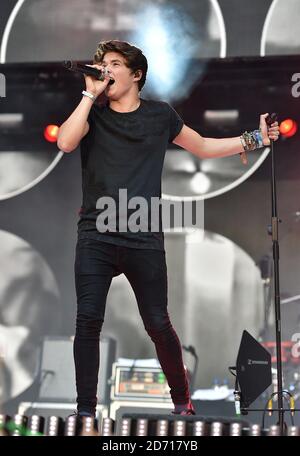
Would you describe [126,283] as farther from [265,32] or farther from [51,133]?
[265,32]

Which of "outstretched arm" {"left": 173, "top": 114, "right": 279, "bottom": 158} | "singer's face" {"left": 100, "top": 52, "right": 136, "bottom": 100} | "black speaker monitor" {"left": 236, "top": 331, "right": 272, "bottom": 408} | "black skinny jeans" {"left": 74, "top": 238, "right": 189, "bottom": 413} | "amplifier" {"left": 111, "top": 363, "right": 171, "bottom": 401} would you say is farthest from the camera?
"amplifier" {"left": 111, "top": 363, "right": 171, "bottom": 401}

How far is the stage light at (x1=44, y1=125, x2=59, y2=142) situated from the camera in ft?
20.3

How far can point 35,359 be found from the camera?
5.93 metres

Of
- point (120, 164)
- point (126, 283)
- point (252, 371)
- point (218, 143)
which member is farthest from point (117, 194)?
point (126, 283)

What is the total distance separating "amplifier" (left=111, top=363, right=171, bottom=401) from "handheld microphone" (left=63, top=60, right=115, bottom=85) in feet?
9.32

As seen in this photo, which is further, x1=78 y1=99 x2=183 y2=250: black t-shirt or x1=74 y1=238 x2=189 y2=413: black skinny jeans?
x1=78 y1=99 x2=183 y2=250: black t-shirt

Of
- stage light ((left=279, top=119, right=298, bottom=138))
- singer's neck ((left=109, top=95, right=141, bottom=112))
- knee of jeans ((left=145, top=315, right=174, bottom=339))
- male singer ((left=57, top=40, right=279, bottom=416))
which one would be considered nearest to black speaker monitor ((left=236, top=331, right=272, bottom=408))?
male singer ((left=57, top=40, right=279, bottom=416))

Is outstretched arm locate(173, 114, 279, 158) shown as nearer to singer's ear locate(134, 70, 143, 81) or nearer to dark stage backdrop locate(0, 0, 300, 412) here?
singer's ear locate(134, 70, 143, 81)

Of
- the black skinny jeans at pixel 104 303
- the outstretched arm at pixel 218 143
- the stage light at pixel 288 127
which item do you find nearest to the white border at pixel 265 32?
the stage light at pixel 288 127

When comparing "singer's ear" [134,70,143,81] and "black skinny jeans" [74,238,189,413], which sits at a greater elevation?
"singer's ear" [134,70,143,81]

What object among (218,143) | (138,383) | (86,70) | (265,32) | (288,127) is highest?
(265,32)

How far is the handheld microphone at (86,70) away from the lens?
293 centimetres

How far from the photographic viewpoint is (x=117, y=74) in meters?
3.14

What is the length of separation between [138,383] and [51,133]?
2.14m
